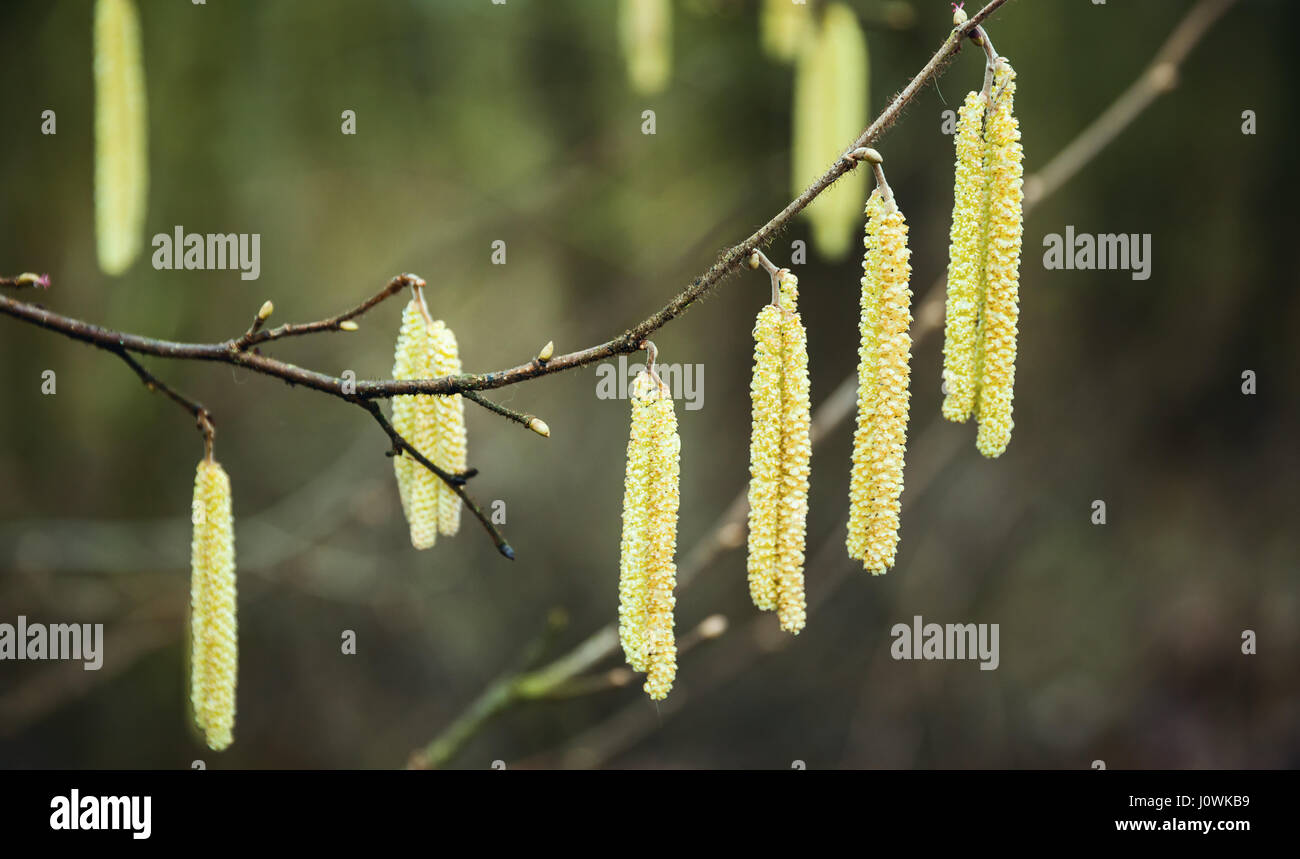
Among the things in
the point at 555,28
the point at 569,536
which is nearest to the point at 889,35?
the point at 555,28

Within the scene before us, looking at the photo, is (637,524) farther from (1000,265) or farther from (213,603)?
(213,603)

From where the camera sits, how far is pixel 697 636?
1.26 m

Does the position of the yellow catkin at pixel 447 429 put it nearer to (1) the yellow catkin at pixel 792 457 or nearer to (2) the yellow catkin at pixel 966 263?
(1) the yellow catkin at pixel 792 457

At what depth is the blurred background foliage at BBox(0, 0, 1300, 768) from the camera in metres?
2.42

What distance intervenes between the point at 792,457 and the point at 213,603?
56 cm

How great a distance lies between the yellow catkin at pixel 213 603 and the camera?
88 centimetres

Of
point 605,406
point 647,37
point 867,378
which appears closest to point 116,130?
point 647,37

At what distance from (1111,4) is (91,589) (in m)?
3.03

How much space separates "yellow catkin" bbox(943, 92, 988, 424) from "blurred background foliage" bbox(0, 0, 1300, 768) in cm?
165

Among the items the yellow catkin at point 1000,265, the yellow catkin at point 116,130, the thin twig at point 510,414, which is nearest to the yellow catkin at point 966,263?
the yellow catkin at point 1000,265

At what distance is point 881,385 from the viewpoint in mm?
702

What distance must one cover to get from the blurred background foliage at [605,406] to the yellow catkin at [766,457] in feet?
5.37

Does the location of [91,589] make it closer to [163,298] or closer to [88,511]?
[88,511]

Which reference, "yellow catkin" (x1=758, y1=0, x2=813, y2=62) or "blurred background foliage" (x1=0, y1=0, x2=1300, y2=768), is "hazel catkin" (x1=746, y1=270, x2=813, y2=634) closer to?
"yellow catkin" (x1=758, y1=0, x2=813, y2=62)
